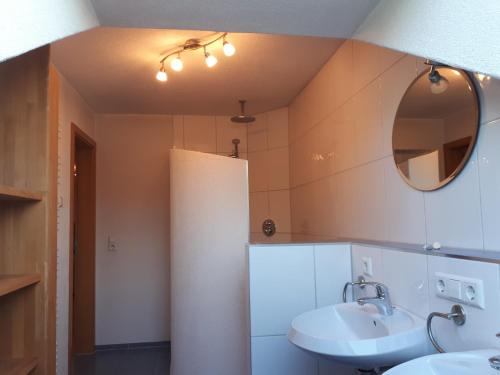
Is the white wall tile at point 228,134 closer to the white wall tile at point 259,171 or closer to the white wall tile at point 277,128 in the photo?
the white wall tile at point 259,171

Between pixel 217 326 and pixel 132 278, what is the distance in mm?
1494

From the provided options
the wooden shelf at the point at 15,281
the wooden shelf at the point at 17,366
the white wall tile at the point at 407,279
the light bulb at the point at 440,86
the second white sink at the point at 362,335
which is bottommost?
the second white sink at the point at 362,335

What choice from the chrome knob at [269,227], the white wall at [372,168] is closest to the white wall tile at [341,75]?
the white wall at [372,168]

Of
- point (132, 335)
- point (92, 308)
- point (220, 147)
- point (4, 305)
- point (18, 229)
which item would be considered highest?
point (220, 147)

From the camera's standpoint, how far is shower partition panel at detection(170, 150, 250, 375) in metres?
2.52

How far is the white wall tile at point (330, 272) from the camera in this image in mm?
1950

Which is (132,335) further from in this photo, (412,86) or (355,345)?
(412,86)

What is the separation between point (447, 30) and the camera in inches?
34.1

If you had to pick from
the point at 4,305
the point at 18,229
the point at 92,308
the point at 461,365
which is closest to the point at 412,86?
the point at 461,365

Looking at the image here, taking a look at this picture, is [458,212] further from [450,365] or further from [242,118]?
[242,118]

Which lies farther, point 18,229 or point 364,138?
point 364,138

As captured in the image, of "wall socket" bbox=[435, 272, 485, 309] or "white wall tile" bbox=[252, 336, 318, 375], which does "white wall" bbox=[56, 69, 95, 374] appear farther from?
"wall socket" bbox=[435, 272, 485, 309]

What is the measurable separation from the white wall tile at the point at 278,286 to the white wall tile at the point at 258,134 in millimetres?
2030

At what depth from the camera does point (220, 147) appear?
395cm
